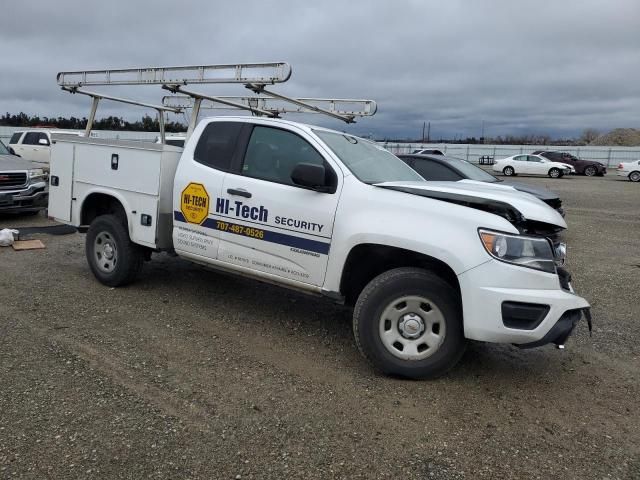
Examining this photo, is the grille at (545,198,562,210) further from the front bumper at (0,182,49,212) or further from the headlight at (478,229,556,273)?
the front bumper at (0,182,49,212)

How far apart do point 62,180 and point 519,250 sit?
17.1ft

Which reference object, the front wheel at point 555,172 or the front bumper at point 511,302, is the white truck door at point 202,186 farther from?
the front wheel at point 555,172

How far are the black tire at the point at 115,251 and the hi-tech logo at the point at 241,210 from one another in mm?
1483

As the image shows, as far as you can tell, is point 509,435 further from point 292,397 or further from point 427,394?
point 292,397

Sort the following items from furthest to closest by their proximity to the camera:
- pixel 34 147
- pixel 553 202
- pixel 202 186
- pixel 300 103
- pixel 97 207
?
1. pixel 34 147
2. pixel 553 202
3. pixel 97 207
4. pixel 300 103
5. pixel 202 186

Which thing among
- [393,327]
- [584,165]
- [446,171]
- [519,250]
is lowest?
[393,327]

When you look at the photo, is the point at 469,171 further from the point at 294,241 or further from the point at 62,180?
the point at 62,180

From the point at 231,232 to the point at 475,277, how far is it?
2222 millimetres

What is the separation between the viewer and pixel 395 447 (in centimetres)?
304

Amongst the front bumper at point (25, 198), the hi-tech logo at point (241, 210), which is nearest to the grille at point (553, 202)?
the hi-tech logo at point (241, 210)

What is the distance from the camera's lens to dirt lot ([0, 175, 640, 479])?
286 cm

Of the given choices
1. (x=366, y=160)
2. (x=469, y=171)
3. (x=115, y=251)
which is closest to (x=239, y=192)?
(x=366, y=160)

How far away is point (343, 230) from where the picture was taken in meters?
4.05

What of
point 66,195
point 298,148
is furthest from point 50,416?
point 66,195
